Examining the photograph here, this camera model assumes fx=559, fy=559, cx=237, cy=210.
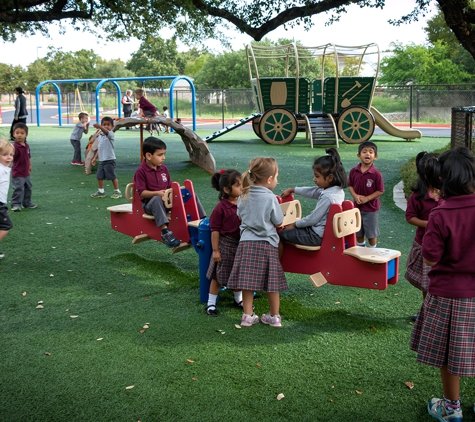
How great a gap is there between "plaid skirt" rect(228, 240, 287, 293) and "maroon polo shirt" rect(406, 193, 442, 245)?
1.05m

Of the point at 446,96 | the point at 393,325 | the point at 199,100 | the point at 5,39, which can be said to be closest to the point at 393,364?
the point at 393,325

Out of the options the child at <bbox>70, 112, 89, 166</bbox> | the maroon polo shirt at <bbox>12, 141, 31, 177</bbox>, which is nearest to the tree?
the child at <bbox>70, 112, 89, 166</bbox>

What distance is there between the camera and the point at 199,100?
42031mm

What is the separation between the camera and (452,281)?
2.84m

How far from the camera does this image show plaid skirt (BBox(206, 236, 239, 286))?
457 cm

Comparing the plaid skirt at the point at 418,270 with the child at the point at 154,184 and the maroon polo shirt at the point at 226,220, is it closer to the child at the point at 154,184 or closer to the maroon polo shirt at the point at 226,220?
the maroon polo shirt at the point at 226,220

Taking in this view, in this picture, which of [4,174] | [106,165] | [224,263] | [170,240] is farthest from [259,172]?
[106,165]

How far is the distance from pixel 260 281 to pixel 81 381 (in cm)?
151

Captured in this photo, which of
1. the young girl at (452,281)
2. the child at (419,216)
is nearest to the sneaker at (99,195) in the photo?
the child at (419,216)

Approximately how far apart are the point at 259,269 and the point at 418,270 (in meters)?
1.17

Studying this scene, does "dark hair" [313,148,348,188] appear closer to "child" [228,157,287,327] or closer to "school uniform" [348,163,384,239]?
"child" [228,157,287,327]

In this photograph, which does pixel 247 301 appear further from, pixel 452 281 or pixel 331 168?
pixel 452 281

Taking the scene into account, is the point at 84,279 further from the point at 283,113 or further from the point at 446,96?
the point at 446,96

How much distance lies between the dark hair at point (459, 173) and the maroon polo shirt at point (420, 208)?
1.31m
